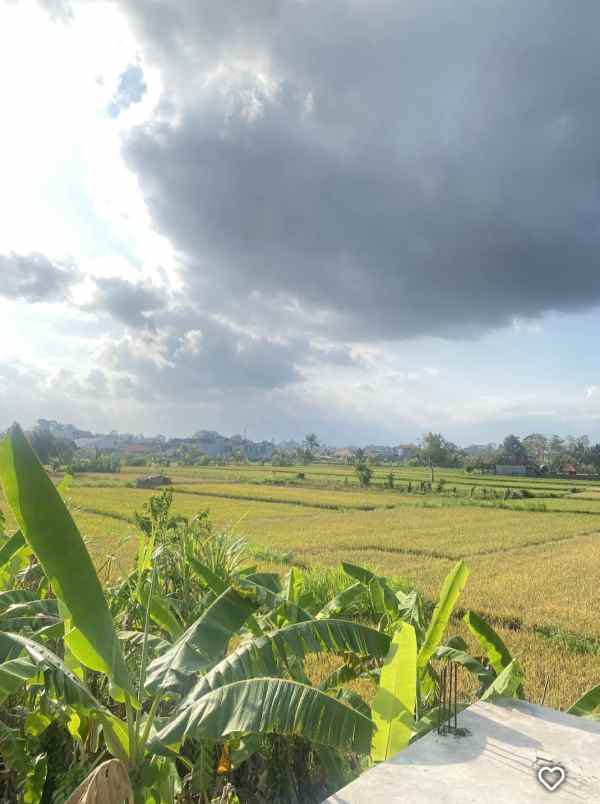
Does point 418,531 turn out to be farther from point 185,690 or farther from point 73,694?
point 73,694

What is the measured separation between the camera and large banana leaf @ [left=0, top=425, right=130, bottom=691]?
10.5 feet

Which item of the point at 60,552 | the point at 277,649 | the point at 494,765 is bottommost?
the point at 494,765

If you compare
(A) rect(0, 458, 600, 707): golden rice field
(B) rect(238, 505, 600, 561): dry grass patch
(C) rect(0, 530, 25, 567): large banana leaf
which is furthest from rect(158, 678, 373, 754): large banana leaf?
(B) rect(238, 505, 600, 561): dry grass patch

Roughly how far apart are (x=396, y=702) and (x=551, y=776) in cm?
94

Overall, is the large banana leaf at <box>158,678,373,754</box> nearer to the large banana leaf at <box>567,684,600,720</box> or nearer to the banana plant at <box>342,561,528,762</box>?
the banana plant at <box>342,561,528,762</box>

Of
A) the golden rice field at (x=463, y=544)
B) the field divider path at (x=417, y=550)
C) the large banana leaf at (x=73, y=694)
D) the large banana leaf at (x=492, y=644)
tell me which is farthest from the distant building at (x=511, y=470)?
the large banana leaf at (x=73, y=694)

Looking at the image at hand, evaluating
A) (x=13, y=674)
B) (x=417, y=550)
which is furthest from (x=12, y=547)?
(x=417, y=550)

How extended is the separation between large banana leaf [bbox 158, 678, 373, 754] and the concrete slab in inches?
9.7

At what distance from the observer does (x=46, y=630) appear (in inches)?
157

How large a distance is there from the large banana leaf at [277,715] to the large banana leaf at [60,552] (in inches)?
23.4

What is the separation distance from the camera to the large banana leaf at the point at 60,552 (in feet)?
10.5

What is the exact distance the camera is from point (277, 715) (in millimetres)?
2887

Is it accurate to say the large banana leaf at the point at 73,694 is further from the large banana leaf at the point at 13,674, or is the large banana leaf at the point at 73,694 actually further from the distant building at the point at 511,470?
the distant building at the point at 511,470

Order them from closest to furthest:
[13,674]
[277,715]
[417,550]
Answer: [277,715], [13,674], [417,550]
